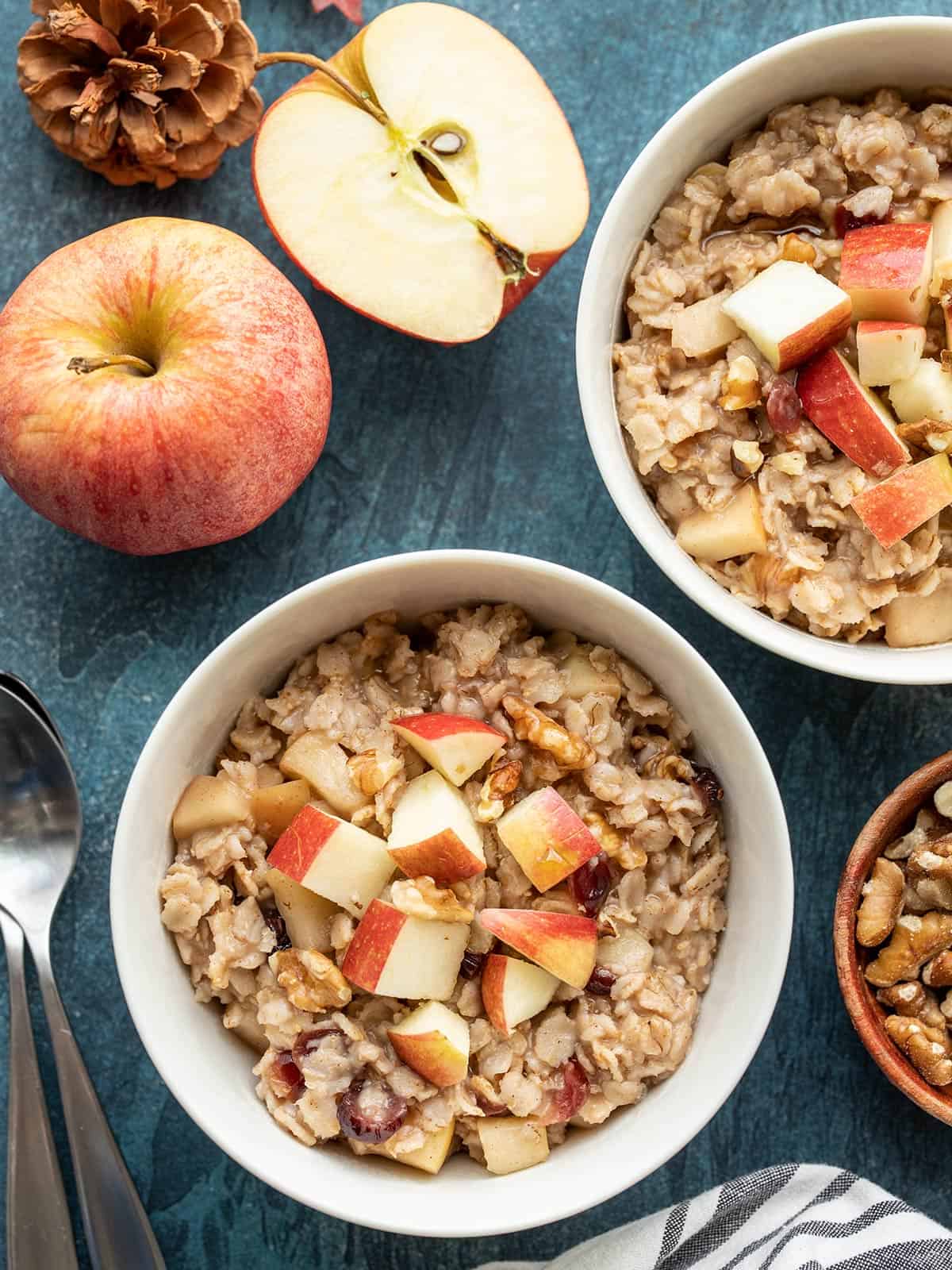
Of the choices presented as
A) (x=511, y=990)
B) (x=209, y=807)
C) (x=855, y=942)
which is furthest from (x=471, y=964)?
(x=855, y=942)

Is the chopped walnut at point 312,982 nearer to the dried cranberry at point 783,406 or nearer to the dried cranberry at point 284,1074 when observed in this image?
the dried cranberry at point 284,1074

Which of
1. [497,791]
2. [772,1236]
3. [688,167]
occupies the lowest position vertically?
[772,1236]

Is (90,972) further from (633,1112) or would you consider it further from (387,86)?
(387,86)

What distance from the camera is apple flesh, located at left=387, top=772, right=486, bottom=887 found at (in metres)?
1.50

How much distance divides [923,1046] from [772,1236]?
13.2 inches

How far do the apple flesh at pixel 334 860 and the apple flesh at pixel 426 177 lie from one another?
2.13 ft

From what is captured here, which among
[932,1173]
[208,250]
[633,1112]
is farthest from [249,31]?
[932,1173]

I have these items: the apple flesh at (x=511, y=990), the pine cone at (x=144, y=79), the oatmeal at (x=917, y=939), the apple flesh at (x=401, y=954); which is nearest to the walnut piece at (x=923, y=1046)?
the oatmeal at (x=917, y=939)

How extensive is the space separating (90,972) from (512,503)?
899mm

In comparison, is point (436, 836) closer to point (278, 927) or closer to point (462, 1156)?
point (278, 927)

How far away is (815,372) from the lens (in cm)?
161

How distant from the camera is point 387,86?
1.70m

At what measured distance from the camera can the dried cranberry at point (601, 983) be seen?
1572 millimetres

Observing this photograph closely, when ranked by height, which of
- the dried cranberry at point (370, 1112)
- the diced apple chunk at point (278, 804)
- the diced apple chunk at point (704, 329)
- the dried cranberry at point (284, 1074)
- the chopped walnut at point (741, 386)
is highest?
the diced apple chunk at point (704, 329)
